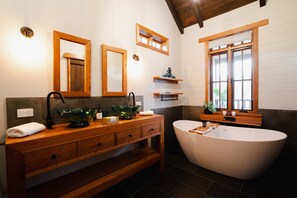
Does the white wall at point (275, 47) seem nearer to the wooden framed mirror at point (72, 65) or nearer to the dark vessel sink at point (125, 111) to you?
the dark vessel sink at point (125, 111)

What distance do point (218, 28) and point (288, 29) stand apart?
1.18m

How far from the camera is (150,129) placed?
6.48 feet

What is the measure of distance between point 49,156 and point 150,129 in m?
1.22

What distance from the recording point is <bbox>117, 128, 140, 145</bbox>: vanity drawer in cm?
160

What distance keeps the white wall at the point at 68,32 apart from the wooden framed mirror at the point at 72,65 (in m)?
0.07

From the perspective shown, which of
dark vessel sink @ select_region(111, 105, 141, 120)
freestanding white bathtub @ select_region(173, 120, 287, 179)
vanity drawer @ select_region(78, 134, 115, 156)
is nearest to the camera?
vanity drawer @ select_region(78, 134, 115, 156)

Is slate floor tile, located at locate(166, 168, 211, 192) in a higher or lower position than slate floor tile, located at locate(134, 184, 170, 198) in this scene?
higher

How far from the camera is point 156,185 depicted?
180cm

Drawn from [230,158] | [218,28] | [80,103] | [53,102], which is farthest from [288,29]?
[53,102]

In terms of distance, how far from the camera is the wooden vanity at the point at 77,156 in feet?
3.27

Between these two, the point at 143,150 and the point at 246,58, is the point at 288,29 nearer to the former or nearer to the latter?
the point at 246,58

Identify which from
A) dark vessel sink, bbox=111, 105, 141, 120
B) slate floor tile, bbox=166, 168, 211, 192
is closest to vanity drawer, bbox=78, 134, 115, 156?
dark vessel sink, bbox=111, 105, 141, 120

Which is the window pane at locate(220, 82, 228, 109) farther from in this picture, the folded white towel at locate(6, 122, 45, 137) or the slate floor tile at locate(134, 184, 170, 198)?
the folded white towel at locate(6, 122, 45, 137)

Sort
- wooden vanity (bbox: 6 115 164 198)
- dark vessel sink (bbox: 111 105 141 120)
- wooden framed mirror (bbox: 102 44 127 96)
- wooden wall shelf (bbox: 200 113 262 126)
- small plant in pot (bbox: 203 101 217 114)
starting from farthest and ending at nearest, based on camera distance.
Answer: small plant in pot (bbox: 203 101 217 114) < wooden wall shelf (bbox: 200 113 262 126) < wooden framed mirror (bbox: 102 44 127 96) < dark vessel sink (bbox: 111 105 141 120) < wooden vanity (bbox: 6 115 164 198)
